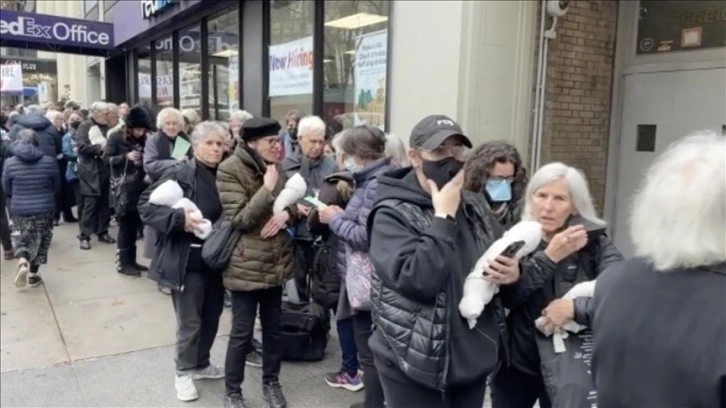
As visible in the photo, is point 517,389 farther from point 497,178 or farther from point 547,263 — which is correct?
point 497,178

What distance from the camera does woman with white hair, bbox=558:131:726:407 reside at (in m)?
1.31

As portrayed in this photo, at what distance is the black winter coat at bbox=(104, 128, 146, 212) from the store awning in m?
8.39

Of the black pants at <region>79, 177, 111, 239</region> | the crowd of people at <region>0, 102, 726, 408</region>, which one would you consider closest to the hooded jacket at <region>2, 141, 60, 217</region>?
the black pants at <region>79, 177, 111, 239</region>

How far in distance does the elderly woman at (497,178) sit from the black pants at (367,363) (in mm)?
906

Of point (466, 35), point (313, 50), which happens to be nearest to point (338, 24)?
point (313, 50)

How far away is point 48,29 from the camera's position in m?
13.2

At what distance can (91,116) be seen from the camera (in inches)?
297

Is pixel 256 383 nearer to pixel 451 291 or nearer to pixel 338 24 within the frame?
pixel 451 291

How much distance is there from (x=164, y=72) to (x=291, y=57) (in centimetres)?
674

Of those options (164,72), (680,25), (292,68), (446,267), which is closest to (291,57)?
(292,68)

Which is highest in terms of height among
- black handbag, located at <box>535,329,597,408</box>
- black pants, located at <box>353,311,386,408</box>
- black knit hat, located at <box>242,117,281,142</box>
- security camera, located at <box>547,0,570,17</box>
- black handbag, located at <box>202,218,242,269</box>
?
security camera, located at <box>547,0,570,17</box>

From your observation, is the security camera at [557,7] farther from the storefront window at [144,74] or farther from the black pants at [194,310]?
the storefront window at [144,74]

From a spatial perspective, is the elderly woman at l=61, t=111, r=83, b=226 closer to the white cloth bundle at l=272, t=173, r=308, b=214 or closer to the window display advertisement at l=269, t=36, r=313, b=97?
the window display advertisement at l=269, t=36, r=313, b=97

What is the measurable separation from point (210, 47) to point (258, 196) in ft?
26.1
